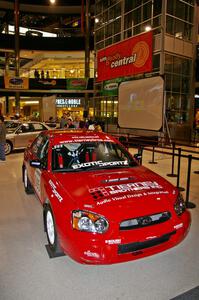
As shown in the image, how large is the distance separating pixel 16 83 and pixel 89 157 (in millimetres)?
22121

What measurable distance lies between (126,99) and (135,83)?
1.28 meters

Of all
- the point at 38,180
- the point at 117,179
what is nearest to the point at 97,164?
the point at 117,179

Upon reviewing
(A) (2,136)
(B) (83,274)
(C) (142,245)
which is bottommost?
(B) (83,274)

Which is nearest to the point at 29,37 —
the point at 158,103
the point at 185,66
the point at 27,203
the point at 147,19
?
the point at 147,19

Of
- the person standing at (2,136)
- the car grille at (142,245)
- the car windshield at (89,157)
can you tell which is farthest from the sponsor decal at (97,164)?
the person standing at (2,136)

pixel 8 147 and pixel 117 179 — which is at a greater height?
pixel 117 179

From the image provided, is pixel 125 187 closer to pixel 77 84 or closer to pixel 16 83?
pixel 16 83

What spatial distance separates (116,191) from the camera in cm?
305

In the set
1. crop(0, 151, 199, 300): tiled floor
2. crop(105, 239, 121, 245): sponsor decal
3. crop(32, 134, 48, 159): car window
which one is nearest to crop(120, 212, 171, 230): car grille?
crop(105, 239, 121, 245): sponsor decal

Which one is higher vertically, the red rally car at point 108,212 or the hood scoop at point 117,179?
the hood scoop at point 117,179

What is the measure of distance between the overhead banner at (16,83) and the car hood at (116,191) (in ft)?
73.5

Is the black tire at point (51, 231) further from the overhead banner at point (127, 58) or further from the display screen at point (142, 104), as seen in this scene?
the overhead banner at point (127, 58)

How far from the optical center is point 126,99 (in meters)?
11.7

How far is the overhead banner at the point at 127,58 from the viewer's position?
53.6ft
